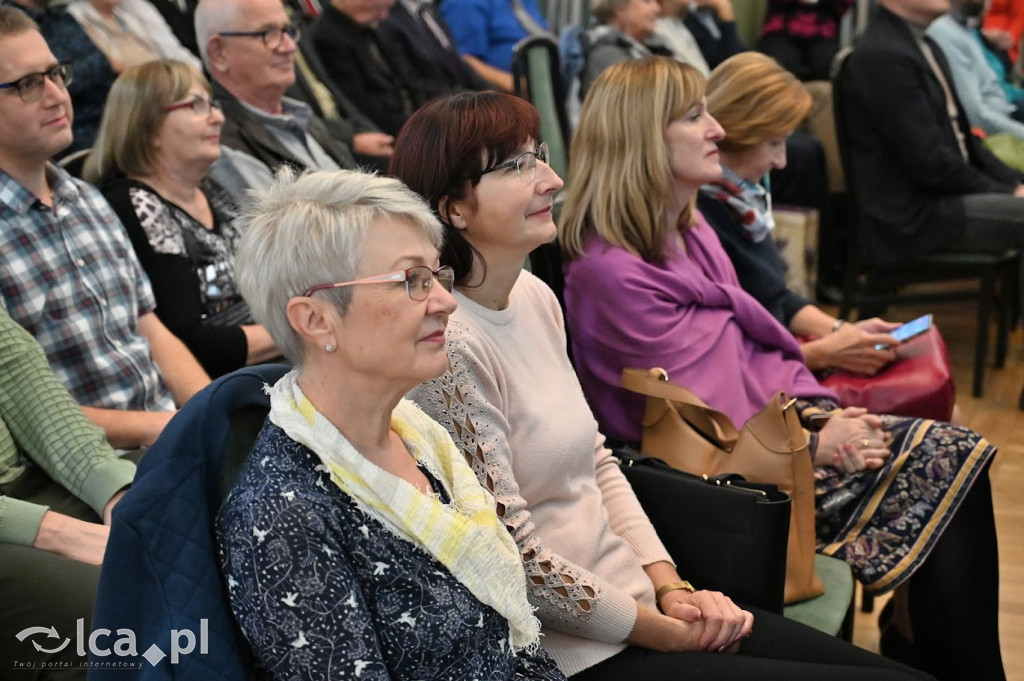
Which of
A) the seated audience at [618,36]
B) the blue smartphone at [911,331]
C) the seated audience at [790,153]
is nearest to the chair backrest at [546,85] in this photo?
the seated audience at [618,36]

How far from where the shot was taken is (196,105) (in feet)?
8.50

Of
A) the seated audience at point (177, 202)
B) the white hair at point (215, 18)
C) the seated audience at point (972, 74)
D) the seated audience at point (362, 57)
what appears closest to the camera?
the seated audience at point (177, 202)

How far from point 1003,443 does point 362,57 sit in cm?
261

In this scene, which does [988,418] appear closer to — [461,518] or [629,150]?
[629,150]

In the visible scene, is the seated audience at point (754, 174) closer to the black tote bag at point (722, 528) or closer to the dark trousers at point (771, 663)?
the black tote bag at point (722, 528)

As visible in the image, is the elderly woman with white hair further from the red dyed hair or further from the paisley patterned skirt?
the paisley patterned skirt

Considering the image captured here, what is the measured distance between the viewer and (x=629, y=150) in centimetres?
232

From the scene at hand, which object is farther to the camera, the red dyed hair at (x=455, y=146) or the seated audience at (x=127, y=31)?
the seated audience at (x=127, y=31)

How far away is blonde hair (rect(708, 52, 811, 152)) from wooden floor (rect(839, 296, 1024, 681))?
114 centimetres

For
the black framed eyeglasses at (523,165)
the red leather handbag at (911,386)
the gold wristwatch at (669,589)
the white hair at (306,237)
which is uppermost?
the white hair at (306,237)

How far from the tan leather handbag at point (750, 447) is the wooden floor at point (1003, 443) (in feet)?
2.23

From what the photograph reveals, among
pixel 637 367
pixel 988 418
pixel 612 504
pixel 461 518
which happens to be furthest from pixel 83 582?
pixel 988 418

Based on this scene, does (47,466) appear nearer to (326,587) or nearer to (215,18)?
(326,587)

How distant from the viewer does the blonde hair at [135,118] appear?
100 inches
